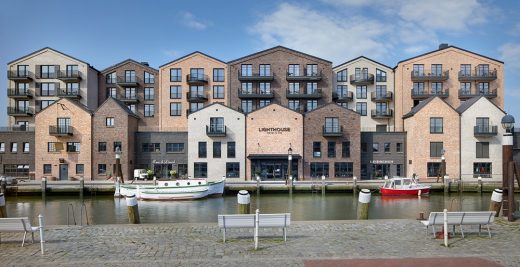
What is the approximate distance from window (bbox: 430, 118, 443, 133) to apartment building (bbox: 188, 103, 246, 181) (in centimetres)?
2278

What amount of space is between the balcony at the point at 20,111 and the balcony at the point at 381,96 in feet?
173

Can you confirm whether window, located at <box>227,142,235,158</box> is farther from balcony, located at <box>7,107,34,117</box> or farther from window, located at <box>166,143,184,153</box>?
balcony, located at <box>7,107,34,117</box>

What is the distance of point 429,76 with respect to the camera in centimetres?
6353

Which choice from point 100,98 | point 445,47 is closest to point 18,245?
point 100,98

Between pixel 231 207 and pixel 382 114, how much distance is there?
40126mm

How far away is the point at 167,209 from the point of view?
3356cm

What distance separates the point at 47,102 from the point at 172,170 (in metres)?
27.1

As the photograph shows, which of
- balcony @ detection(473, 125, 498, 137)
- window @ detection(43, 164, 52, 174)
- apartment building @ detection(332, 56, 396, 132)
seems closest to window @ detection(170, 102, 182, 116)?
window @ detection(43, 164, 52, 174)

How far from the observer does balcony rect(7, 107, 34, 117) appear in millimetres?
65125

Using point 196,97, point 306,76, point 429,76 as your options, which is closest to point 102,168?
point 196,97

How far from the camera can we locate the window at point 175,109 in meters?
64.4

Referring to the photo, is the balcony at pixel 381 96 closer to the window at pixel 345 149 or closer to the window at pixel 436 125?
the window at pixel 436 125

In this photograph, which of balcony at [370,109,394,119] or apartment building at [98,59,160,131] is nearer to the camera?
apartment building at [98,59,160,131]

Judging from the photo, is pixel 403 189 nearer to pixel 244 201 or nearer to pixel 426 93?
pixel 244 201
